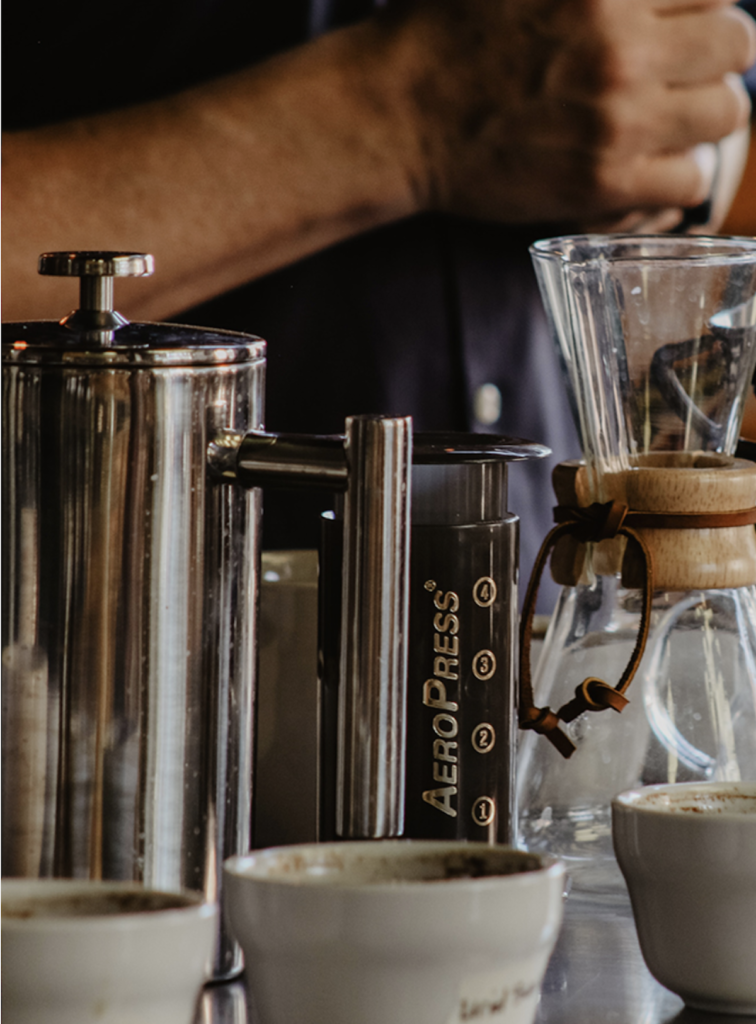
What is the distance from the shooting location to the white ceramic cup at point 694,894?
362 millimetres

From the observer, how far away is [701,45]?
0.81m

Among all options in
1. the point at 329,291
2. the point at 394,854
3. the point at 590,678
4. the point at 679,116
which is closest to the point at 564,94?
the point at 679,116

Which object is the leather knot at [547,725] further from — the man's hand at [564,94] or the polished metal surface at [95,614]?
the man's hand at [564,94]

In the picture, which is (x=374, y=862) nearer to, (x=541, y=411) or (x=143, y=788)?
(x=143, y=788)

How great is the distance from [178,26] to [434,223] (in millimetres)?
187

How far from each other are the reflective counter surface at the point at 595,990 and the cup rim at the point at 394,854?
5 cm

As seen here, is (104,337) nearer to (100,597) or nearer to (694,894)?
(100,597)

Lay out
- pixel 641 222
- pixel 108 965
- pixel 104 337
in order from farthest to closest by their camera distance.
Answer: pixel 641 222 → pixel 104 337 → pixel 108 965

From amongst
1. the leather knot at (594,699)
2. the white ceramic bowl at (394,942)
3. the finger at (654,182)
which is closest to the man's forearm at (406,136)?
the finger at (654,182)

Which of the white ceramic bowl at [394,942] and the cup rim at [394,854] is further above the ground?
the cup rim at [394,854]

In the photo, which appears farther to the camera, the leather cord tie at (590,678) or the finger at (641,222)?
the finger at (641,222)

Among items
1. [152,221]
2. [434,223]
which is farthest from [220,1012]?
[434,223]

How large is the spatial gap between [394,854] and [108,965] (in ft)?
0.25

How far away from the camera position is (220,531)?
0.38 meters
